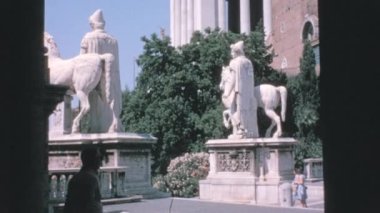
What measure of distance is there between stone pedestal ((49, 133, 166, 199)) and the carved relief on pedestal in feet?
11.8

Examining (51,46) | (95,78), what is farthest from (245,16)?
(95,78)

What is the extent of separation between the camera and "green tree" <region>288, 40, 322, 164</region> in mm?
32594

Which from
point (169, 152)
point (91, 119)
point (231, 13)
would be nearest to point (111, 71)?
point (91, 119)

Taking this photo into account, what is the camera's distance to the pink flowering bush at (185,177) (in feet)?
70.3

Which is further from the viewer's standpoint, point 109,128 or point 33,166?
point 109,128

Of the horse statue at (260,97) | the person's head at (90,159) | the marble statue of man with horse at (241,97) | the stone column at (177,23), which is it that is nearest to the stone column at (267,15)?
the stone column at (177,23)

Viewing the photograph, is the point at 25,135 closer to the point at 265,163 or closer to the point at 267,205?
the point at 267,205

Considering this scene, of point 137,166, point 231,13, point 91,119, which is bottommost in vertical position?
point 137,166

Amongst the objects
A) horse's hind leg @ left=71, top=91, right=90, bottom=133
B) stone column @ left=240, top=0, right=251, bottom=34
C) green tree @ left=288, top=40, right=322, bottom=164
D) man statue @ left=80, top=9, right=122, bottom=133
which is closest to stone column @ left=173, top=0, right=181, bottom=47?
stone column @ left=240, top=0, right=251, bottom=34

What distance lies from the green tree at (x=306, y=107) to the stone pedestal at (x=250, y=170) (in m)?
13.4

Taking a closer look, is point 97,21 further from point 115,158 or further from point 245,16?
point 245,16

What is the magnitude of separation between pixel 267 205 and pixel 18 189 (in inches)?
535

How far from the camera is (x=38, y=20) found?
4480 millimetres

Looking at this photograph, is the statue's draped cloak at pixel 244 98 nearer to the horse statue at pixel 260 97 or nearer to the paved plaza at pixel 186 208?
the horse statue at pixel 260 97
